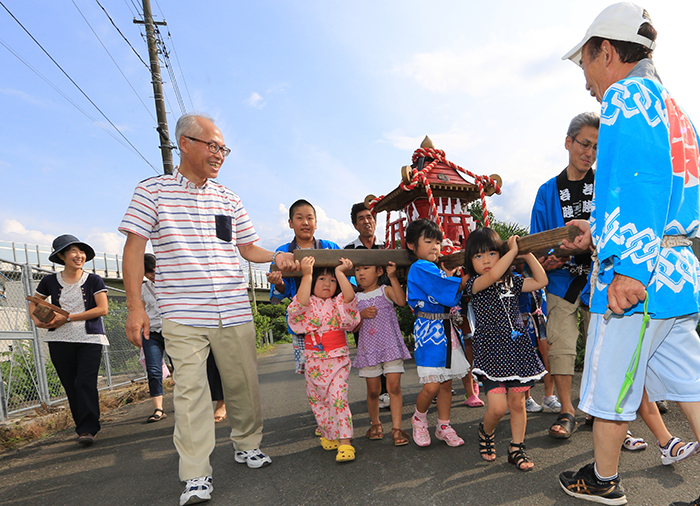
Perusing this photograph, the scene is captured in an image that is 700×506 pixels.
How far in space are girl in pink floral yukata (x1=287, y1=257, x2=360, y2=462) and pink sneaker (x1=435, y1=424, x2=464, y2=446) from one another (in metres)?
0.73

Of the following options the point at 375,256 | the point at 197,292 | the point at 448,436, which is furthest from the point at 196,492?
the point at 375,256

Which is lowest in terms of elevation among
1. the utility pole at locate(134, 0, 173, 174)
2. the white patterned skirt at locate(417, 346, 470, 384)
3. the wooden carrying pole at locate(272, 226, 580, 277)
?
the white patterned skirt at locate(417, 346, 470, 384)

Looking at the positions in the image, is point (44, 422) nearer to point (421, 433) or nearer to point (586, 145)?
point (421, 433)

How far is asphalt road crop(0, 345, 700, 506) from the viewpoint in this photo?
2.40 metres

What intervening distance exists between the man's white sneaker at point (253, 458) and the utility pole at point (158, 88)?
349 inches

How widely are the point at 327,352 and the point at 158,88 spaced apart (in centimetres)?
1063

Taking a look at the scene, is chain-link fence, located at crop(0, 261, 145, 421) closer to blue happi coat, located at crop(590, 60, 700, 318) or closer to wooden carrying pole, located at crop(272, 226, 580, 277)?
wooden carrying pole, located at crop(272, 226, 580, 277)

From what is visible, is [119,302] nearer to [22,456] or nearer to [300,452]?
[22,456]

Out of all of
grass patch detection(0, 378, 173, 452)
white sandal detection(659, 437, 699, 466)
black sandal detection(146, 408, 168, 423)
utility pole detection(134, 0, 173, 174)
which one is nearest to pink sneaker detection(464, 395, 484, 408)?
white sandal detection(659, 437, 699, 466)

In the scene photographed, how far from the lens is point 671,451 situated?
8.23ft

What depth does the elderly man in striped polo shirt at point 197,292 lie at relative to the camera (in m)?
2.71

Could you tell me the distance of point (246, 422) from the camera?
10.4 feet

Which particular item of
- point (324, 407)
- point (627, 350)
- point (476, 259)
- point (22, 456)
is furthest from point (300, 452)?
point (22, 456)

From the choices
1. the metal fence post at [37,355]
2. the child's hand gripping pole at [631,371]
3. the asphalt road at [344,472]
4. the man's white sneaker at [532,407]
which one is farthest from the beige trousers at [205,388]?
the metal fence post at [37,355]
